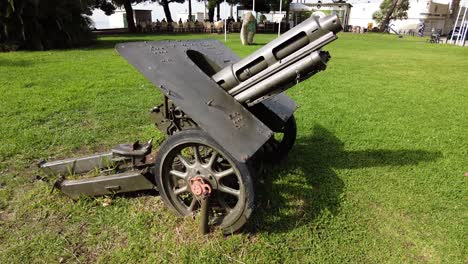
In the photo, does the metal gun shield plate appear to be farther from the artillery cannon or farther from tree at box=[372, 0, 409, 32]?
tree at box=[372, 0, 409, 32]

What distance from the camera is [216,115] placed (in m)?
2.47

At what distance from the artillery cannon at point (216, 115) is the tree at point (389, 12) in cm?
5322

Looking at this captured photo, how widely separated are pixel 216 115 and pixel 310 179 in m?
1.79

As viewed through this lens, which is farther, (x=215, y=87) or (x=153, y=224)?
(x=153, y=224)

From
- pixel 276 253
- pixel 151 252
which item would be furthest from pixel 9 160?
pixel 276 253

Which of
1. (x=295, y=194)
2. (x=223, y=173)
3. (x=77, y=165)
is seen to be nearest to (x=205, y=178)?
(x=223, y=173)

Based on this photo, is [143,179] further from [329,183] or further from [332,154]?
[332,154]

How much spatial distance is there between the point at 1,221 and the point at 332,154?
3660mm

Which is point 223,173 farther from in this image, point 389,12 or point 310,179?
point 389,12

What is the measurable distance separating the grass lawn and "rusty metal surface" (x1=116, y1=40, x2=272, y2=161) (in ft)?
2.94

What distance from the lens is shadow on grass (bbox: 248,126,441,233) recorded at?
313 cm

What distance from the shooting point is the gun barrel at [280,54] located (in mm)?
2336

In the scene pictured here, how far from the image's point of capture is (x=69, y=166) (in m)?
3.44

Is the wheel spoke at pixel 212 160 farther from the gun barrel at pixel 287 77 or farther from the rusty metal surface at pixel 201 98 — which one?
the gun barrel at pixel 287 77
